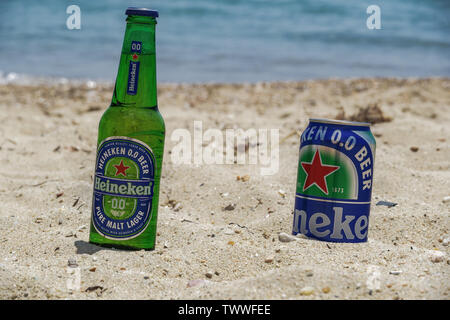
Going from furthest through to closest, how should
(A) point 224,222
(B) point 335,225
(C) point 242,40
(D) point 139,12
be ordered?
(C) point 242,40 → (A) point 224,222 → (B) point 335,225 → (D) point 139,12

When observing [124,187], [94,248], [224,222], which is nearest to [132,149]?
[124,187]

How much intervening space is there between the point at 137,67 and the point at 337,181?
33.9 inches

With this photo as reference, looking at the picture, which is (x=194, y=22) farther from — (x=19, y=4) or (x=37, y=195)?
(x=37, y=195)

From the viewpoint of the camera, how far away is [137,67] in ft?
6.94

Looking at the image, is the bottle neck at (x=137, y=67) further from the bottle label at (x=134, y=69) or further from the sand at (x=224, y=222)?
the sand at (x=224, y=222)

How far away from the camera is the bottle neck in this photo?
2111mm

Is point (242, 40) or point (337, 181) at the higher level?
point (242, 40)

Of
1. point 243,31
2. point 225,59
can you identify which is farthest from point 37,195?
point 243,31

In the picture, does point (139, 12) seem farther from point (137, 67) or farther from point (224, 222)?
point (224, 222)

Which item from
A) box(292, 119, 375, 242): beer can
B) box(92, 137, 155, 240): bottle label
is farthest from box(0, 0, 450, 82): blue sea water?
box(92, 137, 155, 240): bottle label

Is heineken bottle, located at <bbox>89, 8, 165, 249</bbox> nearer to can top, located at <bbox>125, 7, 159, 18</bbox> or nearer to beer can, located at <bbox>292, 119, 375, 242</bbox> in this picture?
can top, located at <bbox>125, 7, 159, 18</bbox>

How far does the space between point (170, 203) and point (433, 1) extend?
39.6 feet

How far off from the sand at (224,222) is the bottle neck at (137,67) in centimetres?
57

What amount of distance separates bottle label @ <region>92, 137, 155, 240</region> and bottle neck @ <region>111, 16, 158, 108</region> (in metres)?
0.16
